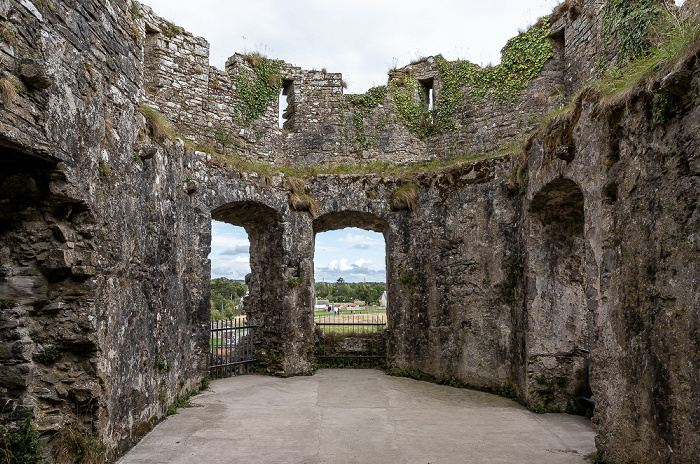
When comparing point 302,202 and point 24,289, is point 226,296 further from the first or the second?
point 24,289

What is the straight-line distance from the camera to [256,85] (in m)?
11.2

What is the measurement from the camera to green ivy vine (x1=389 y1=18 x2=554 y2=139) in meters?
10.1

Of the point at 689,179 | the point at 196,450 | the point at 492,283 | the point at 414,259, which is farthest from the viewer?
the point at 414,259

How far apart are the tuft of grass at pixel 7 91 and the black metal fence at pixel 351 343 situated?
26.5 feet

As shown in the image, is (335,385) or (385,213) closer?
(335,385)

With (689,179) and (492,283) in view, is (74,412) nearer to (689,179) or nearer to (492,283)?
(689,179)

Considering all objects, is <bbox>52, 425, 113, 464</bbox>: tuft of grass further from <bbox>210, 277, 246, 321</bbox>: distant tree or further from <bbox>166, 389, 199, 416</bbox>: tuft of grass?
<bbox>210, 277, 246, 321</bbox>: distant tree

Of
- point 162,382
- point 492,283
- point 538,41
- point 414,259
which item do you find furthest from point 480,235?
point 162,382

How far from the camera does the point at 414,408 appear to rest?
7141mm

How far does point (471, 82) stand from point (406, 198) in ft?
12.0

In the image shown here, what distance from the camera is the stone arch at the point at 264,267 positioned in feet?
31.4

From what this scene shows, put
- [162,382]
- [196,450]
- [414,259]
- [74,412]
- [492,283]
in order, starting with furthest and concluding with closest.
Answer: [414,259] → [492,283] → [162,382] → [196,450] → [74,412]

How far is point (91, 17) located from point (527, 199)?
6.15 metres

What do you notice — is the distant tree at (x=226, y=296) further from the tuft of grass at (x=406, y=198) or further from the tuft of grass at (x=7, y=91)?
the tuft of grass at (x=7, y=91)
